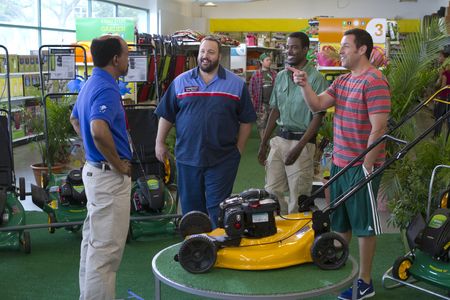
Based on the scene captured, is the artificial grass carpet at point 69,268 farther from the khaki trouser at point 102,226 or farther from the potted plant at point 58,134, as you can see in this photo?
the potted plant at point 58,134

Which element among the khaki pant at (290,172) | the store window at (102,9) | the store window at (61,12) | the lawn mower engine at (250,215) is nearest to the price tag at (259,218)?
the lawn mower engine at (250,215)

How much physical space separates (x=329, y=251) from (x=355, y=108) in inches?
38.2

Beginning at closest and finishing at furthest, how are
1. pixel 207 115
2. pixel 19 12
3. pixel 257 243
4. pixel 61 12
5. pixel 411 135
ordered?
pixel 257 243, pixel 207 115, pixel 411 135, pixel 19 12, pixel 61 12

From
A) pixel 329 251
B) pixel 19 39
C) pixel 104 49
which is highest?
pixel 19 39

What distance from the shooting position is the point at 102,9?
1526 centimetres

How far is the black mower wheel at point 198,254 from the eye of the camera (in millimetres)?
2717

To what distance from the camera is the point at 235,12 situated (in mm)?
21438

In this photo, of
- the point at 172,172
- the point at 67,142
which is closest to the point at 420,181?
the point at 172,172

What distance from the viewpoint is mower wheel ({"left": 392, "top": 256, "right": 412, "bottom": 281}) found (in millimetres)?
3656

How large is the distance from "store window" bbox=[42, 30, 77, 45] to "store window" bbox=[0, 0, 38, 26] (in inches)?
21.6

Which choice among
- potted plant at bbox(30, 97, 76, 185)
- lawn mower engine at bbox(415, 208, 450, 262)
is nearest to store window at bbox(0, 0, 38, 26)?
potted plant at bbox(30, 97, 76, 185)

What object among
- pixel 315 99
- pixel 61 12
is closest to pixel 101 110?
pixel 315 99

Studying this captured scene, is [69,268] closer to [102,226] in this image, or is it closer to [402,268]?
[102,226]

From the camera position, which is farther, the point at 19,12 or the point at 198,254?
the point at 19,12
